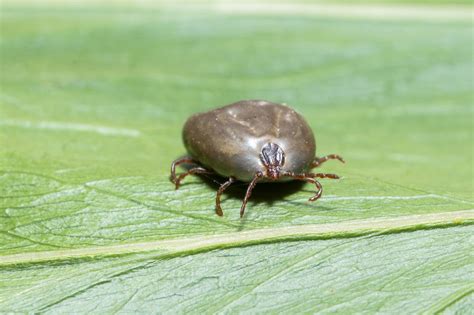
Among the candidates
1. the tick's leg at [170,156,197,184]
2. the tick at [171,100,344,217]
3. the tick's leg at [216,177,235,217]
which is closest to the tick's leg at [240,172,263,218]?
the tick at [171,100,344,217]

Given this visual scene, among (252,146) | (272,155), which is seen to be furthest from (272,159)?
(252,146)

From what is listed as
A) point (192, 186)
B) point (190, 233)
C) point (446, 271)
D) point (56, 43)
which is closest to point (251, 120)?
point (192, 186)

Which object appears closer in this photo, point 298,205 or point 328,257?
point 328,257

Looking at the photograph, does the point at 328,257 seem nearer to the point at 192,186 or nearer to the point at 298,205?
the point at 298,205

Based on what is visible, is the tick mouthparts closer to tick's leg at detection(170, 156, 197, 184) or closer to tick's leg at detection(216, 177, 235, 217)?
tick's leg at detection(216, 177, 235, 217)

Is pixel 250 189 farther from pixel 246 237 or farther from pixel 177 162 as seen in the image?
pixel 177 162

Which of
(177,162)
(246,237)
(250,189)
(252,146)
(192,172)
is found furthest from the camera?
(177,162)
